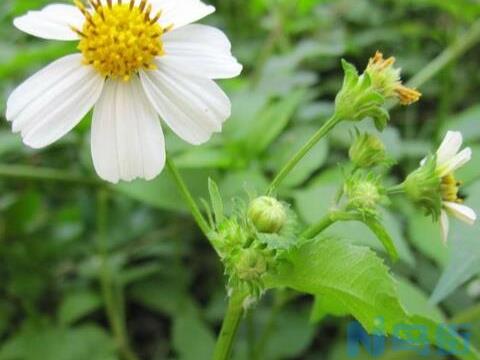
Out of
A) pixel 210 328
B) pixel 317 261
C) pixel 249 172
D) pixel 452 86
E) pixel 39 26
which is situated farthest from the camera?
pixel 452 86

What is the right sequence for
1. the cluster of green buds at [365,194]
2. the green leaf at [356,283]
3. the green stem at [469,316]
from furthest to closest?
the green stem at [469,316]
the cluster of green buds at [365,194]
the green leaf at [356,283]

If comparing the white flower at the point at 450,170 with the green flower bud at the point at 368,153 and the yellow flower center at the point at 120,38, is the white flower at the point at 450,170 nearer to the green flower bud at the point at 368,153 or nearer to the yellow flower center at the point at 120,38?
the green flower bud at the point at 368,153

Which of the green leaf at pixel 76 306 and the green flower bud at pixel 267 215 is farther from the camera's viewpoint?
the green leaf at pixel 76 306

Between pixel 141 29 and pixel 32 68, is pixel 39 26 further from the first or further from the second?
pixel 32 68

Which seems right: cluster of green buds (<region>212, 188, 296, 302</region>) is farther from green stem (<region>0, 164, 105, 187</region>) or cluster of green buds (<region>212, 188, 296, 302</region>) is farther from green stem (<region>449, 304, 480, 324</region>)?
green stem (<region>0, 164, 105, 187</region>)

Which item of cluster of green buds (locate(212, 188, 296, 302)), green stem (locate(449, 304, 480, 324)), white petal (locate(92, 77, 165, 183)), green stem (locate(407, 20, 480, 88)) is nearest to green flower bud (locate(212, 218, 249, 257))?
cluster of green buds (locate(212, 188, 296, 302))

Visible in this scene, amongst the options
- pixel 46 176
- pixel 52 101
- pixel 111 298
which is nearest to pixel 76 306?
pixel 111 298

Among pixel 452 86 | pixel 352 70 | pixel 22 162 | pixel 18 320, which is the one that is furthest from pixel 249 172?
pixel 452 86

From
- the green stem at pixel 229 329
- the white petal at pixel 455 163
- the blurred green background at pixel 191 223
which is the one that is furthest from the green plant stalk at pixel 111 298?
the white petal at pixel 455 163
